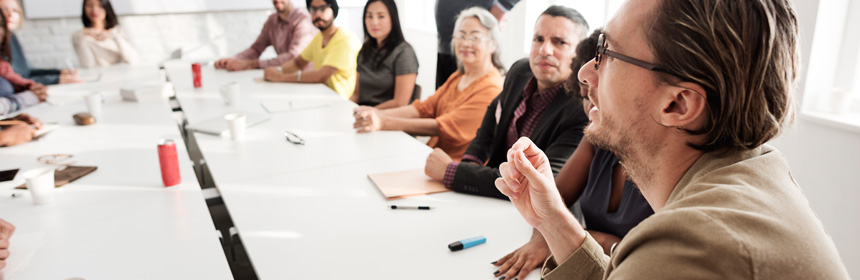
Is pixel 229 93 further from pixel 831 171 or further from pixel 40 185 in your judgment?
pixel 831 171

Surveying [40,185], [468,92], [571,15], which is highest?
[571,15]

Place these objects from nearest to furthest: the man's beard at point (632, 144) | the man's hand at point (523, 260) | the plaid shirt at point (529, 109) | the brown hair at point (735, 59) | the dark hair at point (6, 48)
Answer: the brown hair at point (735, 59), the man's beard at point (632, 144), the man's hand at point (523, 260), the plaid shirt at point (529, 109), the dark hair at point (6, 48)

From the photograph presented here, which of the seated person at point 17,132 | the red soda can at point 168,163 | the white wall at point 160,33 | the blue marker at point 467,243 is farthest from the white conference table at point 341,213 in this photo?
the white wall at point 160,33

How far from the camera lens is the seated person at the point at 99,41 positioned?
14.5 feet

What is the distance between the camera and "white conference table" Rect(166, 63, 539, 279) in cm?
124

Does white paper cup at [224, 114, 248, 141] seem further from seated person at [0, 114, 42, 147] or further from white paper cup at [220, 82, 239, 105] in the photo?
seated person at [0, 114, 42, 147]

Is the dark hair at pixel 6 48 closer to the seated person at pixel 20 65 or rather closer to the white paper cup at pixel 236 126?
the seated person at pixel 20 65

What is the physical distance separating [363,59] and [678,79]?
9.77 ft

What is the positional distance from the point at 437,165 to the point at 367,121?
739mm

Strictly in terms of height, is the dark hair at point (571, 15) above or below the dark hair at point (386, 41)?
above

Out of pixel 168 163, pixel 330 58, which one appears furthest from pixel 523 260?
pixel 330 58

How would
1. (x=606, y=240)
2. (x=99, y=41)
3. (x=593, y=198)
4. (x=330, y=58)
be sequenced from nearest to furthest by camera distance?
(x=606, y=240) < (x=593, y=198) < (x=330, y=58) < (x=99, y=41)

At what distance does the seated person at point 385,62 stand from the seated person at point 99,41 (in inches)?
90.5

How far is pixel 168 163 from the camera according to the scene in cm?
169
